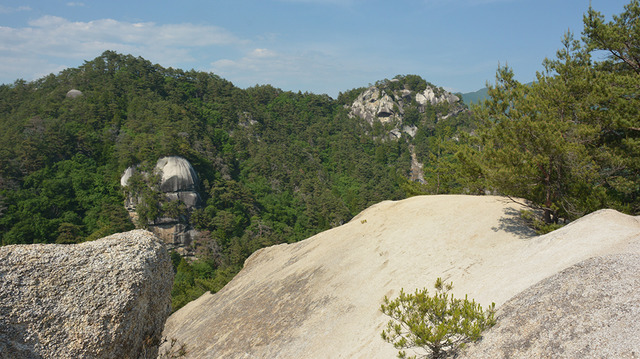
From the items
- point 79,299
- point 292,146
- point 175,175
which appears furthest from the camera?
point 292,146

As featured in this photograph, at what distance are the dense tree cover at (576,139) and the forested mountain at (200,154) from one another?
20917 mm

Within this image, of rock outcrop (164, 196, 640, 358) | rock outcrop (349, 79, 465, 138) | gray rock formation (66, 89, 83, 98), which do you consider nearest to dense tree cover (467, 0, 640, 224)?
rock outcrop (164, 196, 640, 358)

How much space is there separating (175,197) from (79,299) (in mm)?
55761

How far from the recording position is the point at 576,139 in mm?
11727

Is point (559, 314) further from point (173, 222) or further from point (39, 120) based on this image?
point (39, 120)

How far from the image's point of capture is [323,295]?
11891 millimetres

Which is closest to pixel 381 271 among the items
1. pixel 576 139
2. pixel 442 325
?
pixel 442 325

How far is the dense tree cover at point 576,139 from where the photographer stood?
37.1ft

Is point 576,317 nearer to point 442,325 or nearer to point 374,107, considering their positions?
point 442,325

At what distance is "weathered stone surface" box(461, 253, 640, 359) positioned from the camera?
5078 mm

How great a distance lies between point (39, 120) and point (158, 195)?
93.1ft

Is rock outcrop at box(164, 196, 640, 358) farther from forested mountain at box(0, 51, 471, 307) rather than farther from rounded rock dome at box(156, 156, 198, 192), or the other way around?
rounded rock dome at box(156, 156, 198, 192)

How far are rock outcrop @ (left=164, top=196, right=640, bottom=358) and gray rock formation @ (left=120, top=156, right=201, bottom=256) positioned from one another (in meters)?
45.0

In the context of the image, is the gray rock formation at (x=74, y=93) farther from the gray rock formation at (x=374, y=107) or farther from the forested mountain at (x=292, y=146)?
the gray rock formation at (x=374, y=107)
